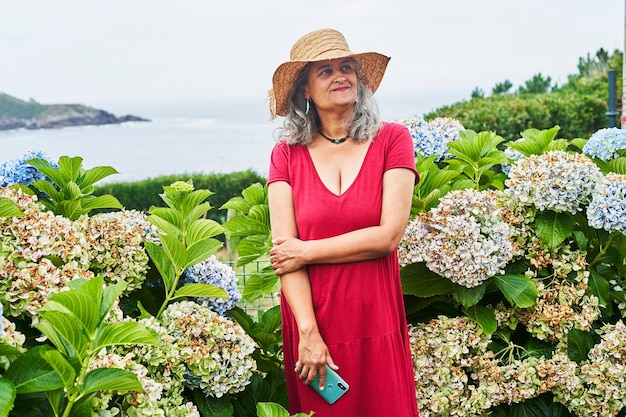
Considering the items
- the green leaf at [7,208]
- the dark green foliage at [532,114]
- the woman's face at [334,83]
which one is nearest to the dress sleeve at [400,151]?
the woman's face at [334,83]

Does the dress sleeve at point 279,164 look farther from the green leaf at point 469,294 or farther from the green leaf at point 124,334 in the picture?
the green leaf at point 124,334

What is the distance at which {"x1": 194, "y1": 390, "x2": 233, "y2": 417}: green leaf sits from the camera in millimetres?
2507

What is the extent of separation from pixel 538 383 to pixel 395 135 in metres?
1.16

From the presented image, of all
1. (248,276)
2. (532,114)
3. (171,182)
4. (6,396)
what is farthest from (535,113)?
(6,396)

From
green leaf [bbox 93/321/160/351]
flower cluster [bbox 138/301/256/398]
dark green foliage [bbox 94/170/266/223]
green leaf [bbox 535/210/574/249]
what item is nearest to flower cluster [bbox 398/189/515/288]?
green leaf [bbox 535/210/574/249]

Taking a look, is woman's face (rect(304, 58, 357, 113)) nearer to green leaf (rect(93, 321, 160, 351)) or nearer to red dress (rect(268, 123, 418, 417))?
red dress (rect(268, 123, 418, 417))

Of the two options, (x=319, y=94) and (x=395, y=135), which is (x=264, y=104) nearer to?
(x=319, y=94)

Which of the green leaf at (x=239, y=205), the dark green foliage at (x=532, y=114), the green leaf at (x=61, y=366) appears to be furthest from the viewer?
the dark green foliage at (x=532, y=114)

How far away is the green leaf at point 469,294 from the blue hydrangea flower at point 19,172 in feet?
5.34

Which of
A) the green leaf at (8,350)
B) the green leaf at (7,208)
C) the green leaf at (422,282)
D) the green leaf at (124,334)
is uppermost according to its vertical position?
the green leaf at (7,208)

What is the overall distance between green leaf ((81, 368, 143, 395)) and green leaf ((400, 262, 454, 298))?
143 centimetres

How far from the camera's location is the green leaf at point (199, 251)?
101 inches

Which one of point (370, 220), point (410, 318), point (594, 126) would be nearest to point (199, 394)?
point (370, 220)

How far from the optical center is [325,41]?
2686 millimetres
